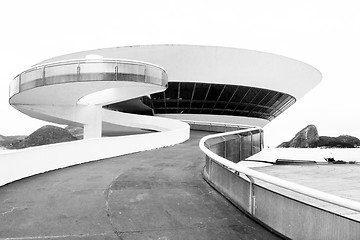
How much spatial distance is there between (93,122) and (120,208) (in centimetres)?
1731

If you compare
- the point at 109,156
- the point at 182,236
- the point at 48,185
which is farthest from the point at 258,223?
the point at 109,156

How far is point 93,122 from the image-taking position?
71.9ft

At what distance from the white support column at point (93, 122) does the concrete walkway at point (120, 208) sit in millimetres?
12915

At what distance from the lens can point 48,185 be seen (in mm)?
7477

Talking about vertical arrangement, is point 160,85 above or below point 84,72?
below

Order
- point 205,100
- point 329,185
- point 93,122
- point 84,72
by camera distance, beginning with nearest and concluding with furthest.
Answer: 1. point 329,185
2. point 84,72
3. point 93,122
4. point 205,100

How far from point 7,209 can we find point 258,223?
430 centimetres

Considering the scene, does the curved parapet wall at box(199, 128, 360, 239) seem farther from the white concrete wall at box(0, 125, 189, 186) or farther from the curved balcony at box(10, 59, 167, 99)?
the curved balcony at box(10, 59, 167, 99)

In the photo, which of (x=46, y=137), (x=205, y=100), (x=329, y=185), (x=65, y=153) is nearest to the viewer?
(x=65, y=153)

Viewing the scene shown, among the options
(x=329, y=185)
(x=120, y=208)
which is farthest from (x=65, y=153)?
(x=329, y=185)

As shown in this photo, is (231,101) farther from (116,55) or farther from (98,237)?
(98,237)

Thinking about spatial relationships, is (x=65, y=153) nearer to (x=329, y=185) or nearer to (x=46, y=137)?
(x=329, y=185)

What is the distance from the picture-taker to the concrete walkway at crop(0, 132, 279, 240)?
430 centimetres

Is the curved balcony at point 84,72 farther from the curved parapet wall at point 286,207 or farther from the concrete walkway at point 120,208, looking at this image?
the curved parapet wall at point 286,207
